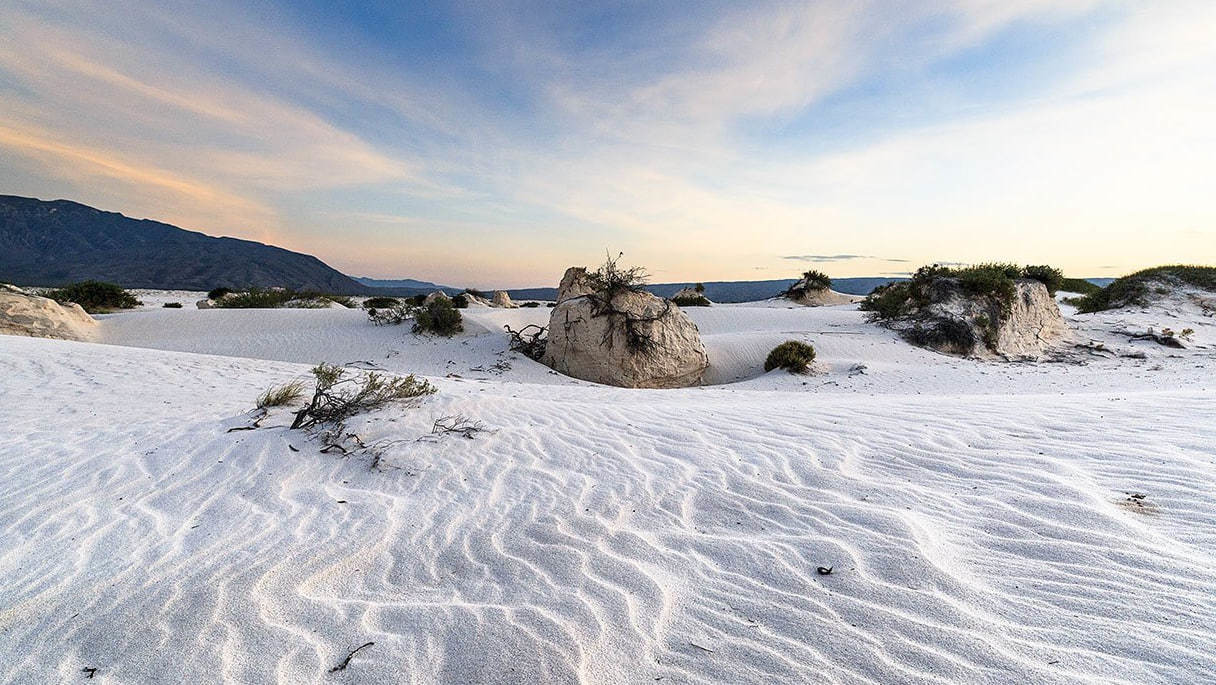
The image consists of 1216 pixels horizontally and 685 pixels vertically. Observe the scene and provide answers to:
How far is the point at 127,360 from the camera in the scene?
310 inches

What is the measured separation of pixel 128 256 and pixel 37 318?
134m

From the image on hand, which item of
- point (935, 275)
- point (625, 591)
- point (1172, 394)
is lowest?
point (625, 591)

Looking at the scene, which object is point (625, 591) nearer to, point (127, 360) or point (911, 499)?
point (911, 499)

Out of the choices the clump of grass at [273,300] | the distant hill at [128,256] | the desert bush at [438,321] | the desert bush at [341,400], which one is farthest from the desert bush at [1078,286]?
the distant hill at [128,256]

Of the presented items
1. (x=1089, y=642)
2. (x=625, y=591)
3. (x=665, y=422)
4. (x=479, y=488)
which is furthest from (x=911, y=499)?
(x=479, y=488)

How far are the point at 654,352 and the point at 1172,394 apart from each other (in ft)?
25.3

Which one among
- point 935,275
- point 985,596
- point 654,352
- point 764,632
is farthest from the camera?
point 935,275

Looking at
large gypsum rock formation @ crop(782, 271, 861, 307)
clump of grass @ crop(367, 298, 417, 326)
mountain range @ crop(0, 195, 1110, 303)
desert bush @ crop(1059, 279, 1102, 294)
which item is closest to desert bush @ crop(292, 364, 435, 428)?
clump of grass @ crop(367, 298, 417, 326)

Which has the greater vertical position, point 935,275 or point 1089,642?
point 935,275

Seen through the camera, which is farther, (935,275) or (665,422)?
(935,275)

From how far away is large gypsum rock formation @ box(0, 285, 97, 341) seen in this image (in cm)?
1180

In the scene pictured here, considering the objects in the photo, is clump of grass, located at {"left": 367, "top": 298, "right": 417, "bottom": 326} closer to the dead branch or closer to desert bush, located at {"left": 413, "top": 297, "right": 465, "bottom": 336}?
desert bush, located at {"left": 413, "top": 297, "right": 465, "bottom": 336}

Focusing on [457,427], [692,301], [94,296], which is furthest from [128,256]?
[457,427]

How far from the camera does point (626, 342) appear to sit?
443 inches
